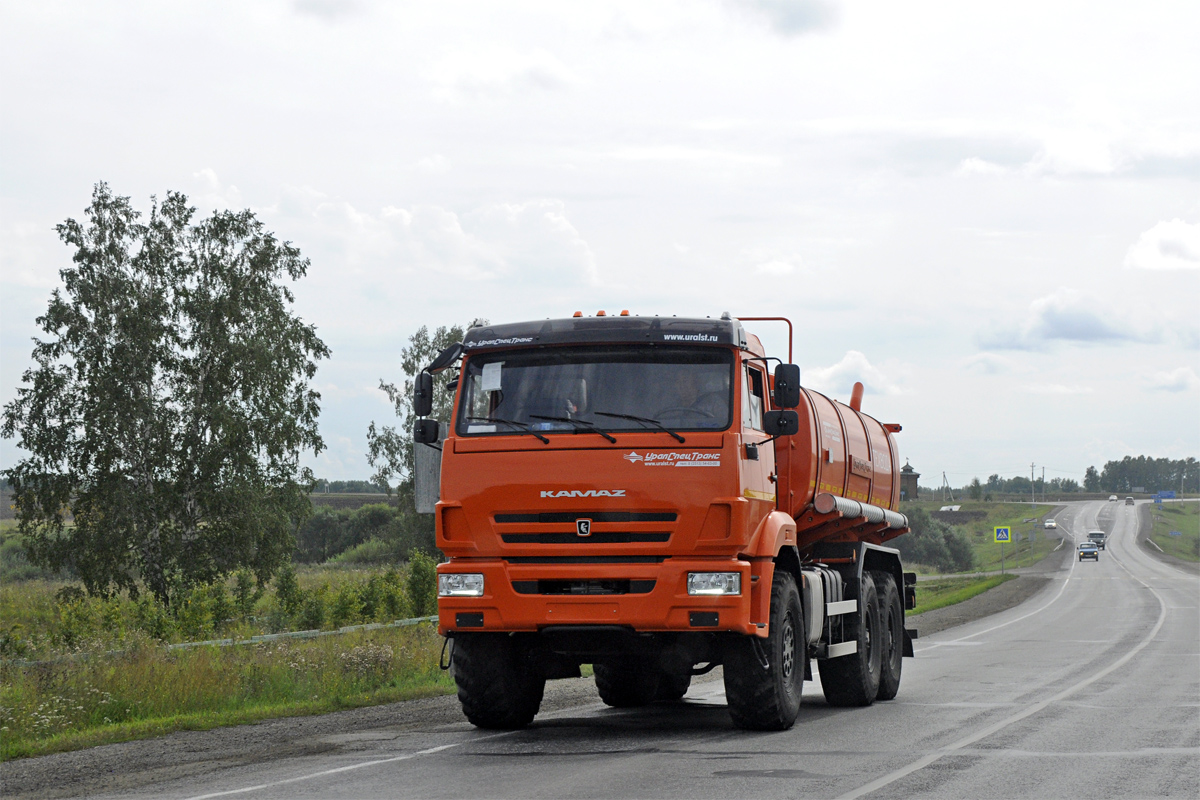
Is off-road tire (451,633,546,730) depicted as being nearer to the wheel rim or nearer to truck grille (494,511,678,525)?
truck grille (494,511,678,525)

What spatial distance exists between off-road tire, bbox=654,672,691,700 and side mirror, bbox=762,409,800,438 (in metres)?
4.25

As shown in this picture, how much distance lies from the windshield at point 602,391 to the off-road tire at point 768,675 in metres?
1.70

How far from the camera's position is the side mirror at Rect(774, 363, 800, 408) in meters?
10.6

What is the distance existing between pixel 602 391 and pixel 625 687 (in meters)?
4.62

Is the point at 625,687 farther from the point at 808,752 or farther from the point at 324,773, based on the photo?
the point at 324,773

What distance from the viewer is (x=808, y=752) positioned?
32.1 ft

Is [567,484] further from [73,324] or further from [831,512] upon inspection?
[73,324]

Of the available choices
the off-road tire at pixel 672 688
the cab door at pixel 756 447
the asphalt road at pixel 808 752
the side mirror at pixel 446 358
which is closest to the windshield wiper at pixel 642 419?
the cab door at pixel 756 447

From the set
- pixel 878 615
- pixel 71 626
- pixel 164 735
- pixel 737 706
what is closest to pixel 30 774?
pixel 164 735

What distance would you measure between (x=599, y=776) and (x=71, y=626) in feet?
43.1

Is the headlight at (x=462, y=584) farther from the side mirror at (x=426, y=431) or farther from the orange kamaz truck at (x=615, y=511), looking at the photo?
the side mirror at (x=426, y=431)

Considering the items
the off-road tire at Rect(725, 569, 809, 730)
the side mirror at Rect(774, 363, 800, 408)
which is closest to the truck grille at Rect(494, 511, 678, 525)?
the off-road tire at Rect(725, 569, 809, 730)

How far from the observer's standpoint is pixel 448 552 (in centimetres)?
1043

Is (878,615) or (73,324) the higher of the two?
(73,324)
